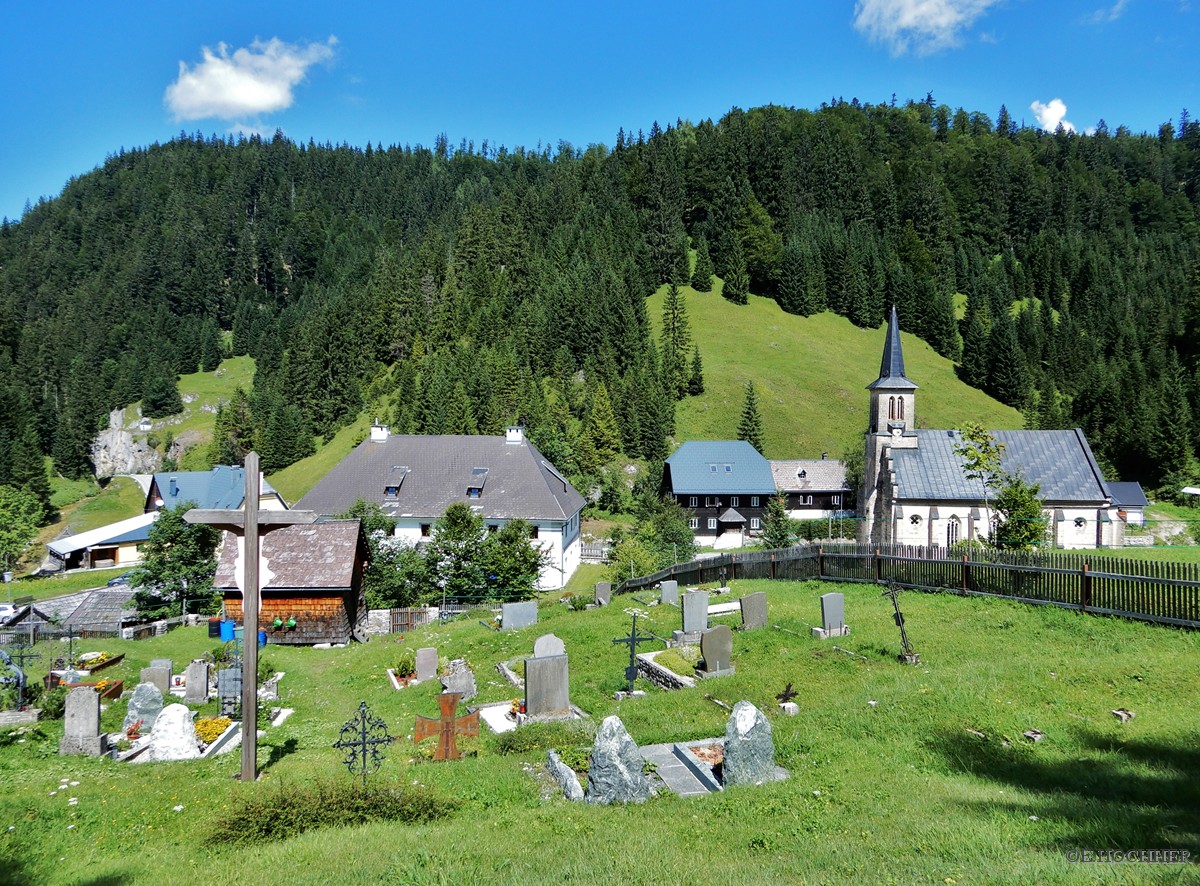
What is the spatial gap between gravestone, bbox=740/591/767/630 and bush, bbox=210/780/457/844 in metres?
12.6

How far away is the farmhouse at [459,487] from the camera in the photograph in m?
48.5

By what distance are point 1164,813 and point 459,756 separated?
9906 mm

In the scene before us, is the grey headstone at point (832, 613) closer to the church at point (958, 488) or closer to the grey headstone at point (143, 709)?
the grey headstone at point (143, 709)

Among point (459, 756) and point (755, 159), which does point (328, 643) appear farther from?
point (755, 159)

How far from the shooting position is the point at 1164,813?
8.11 m

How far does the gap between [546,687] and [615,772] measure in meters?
5.73

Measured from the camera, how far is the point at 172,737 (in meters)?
14.1

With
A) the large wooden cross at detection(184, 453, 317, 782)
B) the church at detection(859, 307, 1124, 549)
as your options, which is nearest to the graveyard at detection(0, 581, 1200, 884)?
the large wooden cross at detection(184, 453, 317, 782)

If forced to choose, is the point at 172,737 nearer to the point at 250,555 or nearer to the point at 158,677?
the point at 250,555

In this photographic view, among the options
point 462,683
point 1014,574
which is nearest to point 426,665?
point 462,683

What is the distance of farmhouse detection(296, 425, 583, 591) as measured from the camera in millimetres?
48469

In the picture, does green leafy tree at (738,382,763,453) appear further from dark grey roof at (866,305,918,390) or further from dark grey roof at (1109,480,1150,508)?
dark grey roof at (1109,480,1150,508)

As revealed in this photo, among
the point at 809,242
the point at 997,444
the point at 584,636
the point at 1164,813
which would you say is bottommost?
the point at 584,636

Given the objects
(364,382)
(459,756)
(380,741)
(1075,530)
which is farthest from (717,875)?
(364,382)
